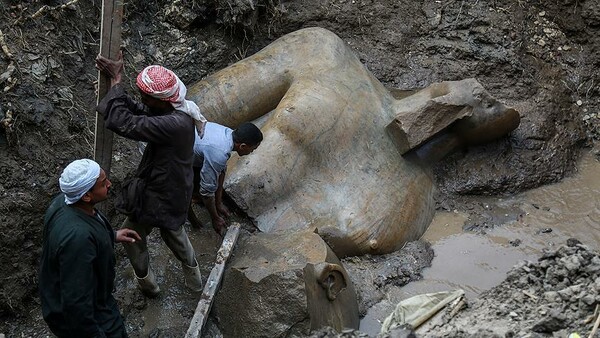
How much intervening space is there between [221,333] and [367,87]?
2472 mm

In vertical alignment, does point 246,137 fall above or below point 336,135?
above

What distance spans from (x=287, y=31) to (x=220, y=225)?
8.42 feet

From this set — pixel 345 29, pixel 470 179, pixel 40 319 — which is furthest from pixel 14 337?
pixel 345 29

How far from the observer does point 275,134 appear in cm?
530

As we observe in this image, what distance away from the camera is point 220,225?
4.99m

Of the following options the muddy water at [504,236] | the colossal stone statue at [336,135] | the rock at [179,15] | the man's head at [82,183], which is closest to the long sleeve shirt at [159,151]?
the man's head at [82,183]

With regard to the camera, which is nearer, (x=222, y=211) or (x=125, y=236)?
(x=125, y=236)

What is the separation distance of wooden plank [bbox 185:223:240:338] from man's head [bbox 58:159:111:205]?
45.4 inches

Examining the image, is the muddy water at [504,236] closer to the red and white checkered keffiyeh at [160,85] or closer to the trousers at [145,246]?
the trousers at [145,246]

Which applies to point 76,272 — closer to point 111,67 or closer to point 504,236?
point 111,67

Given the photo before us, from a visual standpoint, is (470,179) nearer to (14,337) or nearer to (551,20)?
(551,20)

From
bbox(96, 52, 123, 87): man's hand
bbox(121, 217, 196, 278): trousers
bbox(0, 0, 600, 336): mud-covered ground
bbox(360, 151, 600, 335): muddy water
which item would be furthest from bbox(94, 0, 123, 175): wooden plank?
bbox(360, 151, 600, 335): muddy water

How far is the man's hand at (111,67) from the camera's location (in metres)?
3.64

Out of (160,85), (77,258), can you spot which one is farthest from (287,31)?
(77,258)
